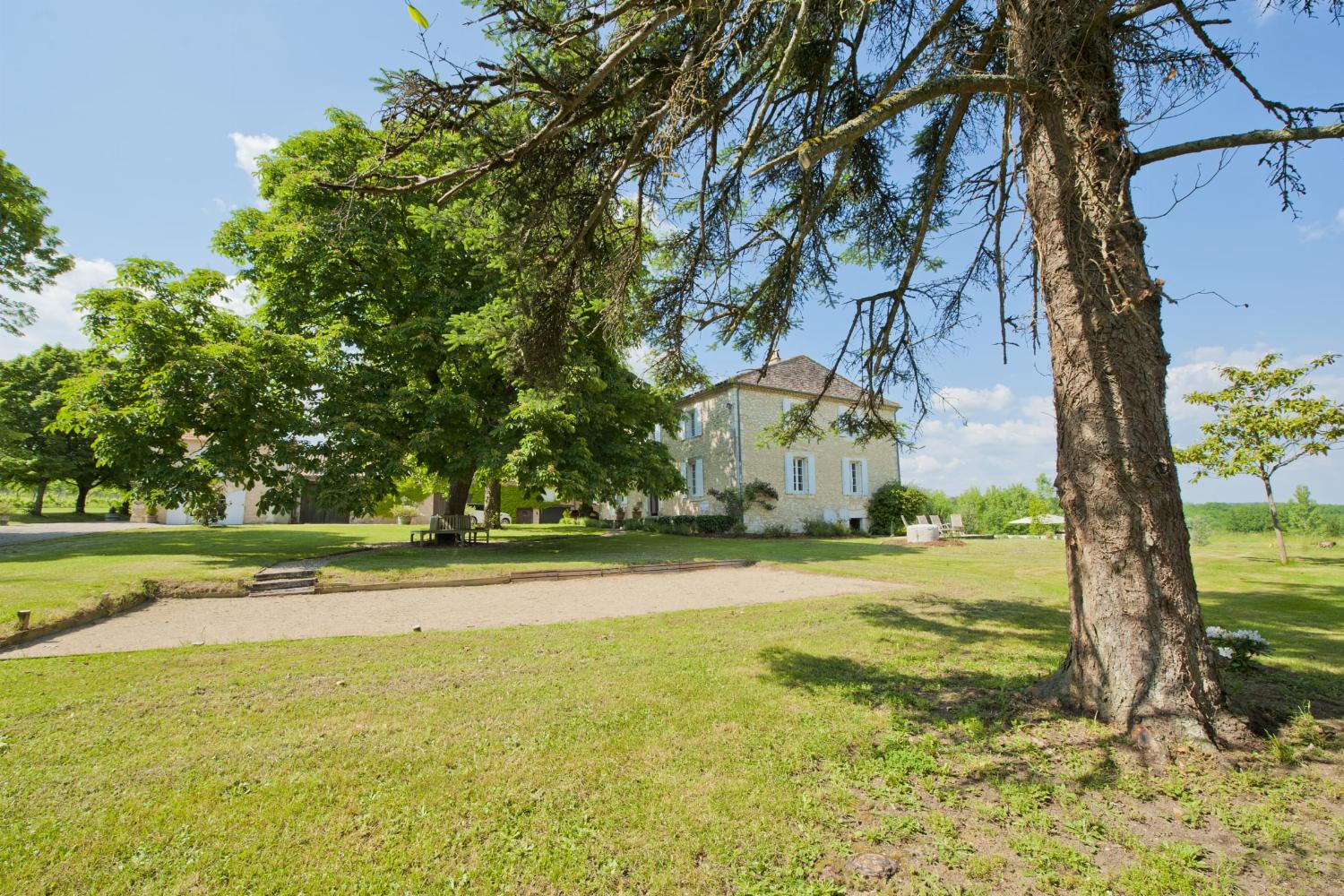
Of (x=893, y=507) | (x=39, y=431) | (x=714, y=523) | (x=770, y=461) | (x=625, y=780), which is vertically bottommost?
(x=625, y=780)

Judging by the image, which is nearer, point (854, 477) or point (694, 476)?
point (694, 476)

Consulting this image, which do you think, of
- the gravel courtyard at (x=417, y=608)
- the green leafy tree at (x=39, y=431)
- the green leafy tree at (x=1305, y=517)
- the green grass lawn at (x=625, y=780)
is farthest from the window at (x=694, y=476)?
the green leafy tree at (x=1305, y=517)

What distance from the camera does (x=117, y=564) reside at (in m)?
10.8

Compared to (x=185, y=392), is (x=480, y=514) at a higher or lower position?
lower

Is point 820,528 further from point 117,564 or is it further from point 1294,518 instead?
point 1294,518

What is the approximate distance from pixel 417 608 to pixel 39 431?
33495 mm

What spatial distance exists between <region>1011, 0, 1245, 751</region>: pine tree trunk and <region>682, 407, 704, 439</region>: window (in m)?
23.2

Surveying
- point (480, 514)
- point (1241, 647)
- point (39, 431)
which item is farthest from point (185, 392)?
point (39, 431)

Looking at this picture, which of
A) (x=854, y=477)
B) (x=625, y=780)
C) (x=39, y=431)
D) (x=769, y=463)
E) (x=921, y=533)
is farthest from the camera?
(x=854, y=477)

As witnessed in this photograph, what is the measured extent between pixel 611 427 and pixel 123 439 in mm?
10973

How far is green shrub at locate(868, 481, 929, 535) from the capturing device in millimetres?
26781

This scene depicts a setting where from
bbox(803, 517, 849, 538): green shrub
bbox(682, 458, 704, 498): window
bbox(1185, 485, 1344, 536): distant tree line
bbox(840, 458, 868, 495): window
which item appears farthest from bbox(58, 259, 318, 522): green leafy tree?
bbox(1185, 485, 1344, 536): distant tree line

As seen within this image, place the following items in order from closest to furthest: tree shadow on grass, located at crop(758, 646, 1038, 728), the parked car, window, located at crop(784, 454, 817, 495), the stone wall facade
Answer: tree shadow on grass, located at crop(758, 646, 1038, 728)
the stone wall facade
window, located at crop(784, 454, 817, 495)
the parked car

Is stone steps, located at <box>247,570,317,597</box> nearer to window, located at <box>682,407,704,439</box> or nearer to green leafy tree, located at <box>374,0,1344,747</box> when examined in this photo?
green leafy tree, located at <box>374,0,1344,747</box>
